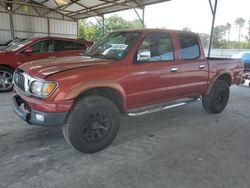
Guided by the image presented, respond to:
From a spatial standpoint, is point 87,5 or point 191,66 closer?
point 191,66

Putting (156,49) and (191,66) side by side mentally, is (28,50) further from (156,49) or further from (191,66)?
(191,66)

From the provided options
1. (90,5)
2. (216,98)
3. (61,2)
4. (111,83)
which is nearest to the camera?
(111,83)

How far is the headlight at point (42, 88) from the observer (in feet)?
9.61

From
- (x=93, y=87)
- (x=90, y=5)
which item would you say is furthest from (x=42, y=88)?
(x=90, y=5)

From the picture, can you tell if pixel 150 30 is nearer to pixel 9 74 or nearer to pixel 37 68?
pixel 37 68

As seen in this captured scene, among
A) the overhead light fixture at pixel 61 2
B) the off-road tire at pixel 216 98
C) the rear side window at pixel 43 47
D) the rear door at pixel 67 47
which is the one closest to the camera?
the off-road tire at pixel 216 98

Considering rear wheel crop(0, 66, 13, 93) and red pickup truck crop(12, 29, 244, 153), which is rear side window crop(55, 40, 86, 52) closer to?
rear wheel crop(0, 66, 13, 93)

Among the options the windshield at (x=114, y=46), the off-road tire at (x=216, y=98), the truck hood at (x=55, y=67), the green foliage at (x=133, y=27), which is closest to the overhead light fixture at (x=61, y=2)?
the green foliage at (x=133, y=27)

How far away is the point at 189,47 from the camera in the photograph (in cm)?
456

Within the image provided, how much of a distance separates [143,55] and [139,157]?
1566 millimetres

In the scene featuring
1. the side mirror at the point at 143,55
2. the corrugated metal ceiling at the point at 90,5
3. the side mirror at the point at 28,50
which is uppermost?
the corrugated metal ceiling at the point at 90,5

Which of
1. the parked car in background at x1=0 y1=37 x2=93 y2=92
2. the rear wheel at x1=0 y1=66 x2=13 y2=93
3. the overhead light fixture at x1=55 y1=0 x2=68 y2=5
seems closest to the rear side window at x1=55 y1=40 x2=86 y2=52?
the parked car in background at x1=0 y1=37 x2=93 y2=92

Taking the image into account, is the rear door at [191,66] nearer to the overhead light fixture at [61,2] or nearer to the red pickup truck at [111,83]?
the red pickup truck at [111,83]

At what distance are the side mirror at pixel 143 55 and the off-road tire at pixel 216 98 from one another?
2.02 metres
